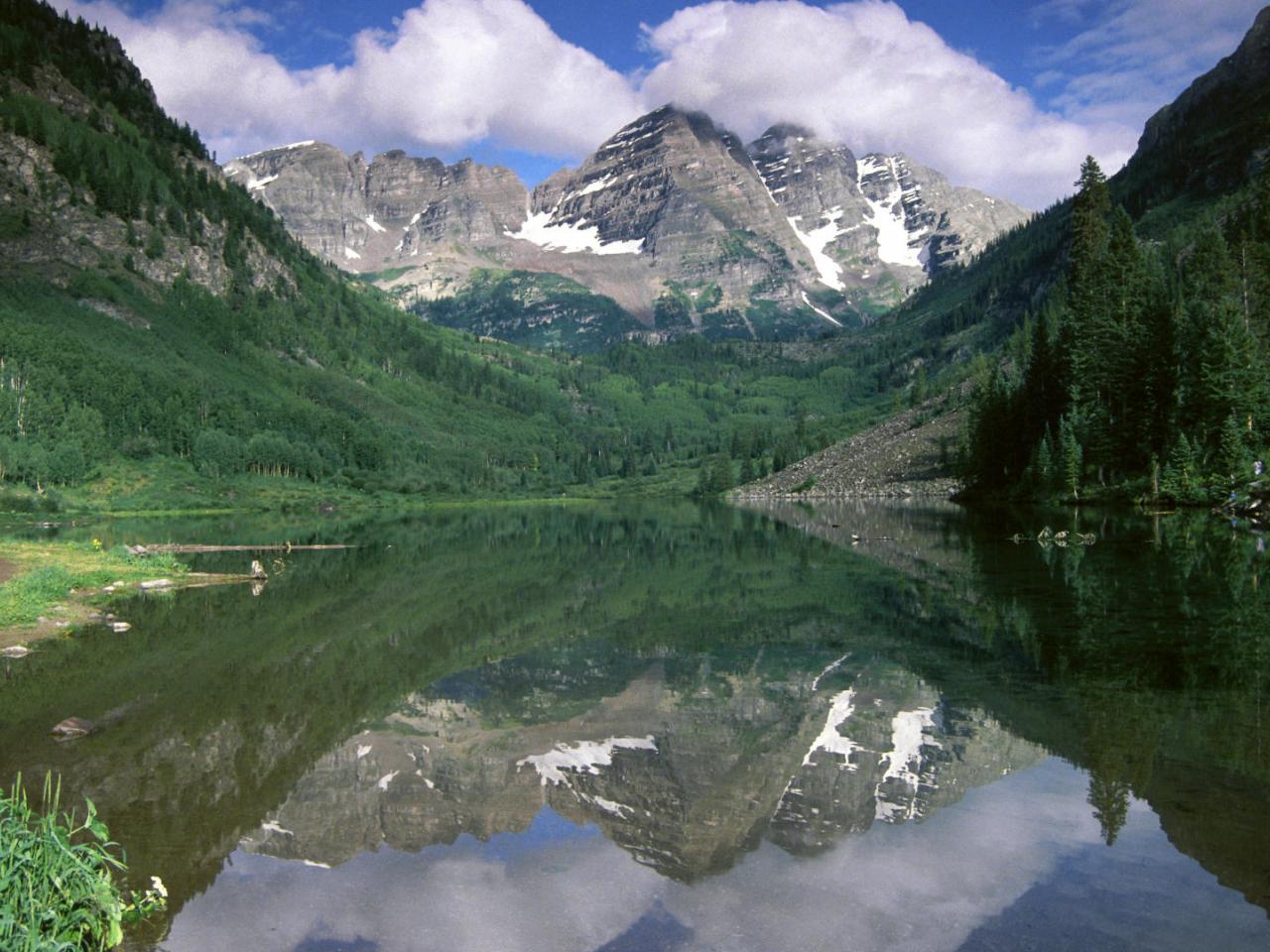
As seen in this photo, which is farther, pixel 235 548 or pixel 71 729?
pixel 235 548

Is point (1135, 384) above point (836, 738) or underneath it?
above

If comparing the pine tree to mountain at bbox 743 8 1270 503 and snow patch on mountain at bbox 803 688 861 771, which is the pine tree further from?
snow patch on mountain at bbox 803 688 861 771

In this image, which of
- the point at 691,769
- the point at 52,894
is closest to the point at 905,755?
the point at 691,769

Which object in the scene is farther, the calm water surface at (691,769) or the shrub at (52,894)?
the calm water surface at (691,769)

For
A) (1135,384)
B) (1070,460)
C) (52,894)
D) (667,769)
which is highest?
(1135,384)

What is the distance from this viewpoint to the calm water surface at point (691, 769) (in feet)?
40.2

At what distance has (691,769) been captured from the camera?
60.0 ft

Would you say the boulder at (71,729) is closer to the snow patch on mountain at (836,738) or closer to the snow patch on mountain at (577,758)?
the snow patch on mountain at (577,758)

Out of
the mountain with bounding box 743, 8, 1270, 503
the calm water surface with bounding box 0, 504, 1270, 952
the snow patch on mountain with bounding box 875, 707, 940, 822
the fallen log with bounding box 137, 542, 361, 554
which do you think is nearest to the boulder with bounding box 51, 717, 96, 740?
the calm water surface with bounding box 0, 504, 1270, 952

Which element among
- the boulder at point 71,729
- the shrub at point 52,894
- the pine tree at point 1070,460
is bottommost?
the boulder at point 71,729

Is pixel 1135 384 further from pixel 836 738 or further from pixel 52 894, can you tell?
pixel 52 894

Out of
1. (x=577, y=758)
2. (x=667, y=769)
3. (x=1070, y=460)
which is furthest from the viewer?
(x=1070, y=460)

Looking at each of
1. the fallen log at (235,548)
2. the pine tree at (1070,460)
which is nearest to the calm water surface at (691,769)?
the fallen log at (235,548)

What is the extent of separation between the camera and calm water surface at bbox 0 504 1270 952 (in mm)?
12258
